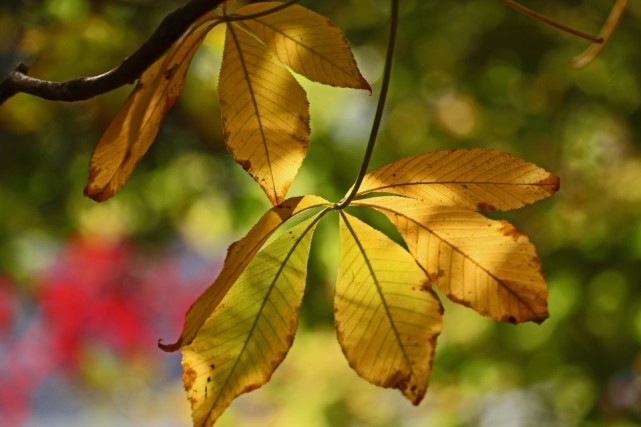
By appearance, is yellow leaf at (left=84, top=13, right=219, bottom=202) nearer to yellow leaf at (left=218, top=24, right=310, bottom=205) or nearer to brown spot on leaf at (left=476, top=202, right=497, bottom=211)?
yellow leaf at (left=218, top=24, right=310, bottom=205)

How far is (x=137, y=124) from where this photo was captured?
358mm

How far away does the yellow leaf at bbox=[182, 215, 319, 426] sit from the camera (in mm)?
360

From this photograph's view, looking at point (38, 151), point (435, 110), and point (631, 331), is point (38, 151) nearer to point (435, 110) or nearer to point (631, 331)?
point (435, 110)

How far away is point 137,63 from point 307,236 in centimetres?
13

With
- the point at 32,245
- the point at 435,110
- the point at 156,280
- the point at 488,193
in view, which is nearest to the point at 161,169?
the point at 435,110

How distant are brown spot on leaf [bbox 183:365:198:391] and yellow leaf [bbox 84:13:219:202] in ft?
0.28

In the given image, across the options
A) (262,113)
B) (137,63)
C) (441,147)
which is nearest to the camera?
(137,63)

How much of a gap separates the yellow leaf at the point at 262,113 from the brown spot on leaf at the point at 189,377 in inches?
3.4

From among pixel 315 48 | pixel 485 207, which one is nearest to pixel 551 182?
pixel 485 207

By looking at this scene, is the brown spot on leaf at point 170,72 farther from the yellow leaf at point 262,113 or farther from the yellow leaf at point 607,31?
the yellow leaf at point 607,31

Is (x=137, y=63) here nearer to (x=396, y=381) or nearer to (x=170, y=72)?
(x=170, y=72)

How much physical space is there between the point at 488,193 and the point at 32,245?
284 cm

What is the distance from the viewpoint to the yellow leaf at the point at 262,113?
391 millimetres

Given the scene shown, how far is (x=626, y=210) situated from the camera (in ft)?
6.04
